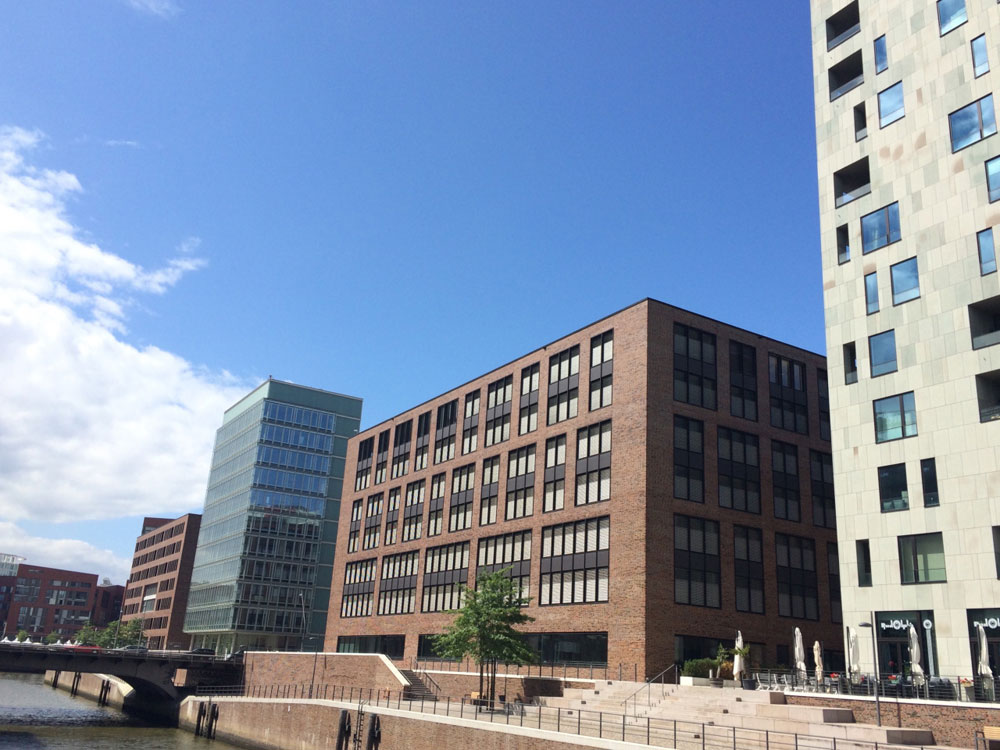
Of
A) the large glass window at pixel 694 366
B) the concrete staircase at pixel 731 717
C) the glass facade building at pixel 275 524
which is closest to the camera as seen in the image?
the concrete staircase at pixel 731 717

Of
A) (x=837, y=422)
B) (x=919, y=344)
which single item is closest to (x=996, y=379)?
(x=919, y=344)

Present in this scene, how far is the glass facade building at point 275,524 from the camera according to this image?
10662 cm

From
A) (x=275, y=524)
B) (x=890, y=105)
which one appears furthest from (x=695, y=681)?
(x=275, y=524)

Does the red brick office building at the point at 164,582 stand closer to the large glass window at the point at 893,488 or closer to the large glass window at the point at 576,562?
the large glass window at the point at 576,562

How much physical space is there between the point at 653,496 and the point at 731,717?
1645cm

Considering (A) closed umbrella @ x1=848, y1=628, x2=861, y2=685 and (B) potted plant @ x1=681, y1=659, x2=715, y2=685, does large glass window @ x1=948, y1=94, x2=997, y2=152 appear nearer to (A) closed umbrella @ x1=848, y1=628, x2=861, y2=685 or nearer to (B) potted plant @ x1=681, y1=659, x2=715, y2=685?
(A) closed umbrella @ x1=848, y1=628, x2=861, y2=685

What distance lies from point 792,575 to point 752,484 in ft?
20.3

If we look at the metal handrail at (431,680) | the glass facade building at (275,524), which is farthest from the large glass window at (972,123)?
the glass facade building at (275,524)

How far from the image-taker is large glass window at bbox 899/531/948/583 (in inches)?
1384

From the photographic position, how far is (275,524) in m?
109

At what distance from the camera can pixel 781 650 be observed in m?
51.8

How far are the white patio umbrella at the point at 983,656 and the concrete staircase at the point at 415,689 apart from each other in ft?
112

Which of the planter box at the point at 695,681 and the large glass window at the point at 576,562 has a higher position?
the large glass window at the point at 576,562

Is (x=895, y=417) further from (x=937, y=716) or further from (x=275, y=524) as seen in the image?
(x=275, y=524)
